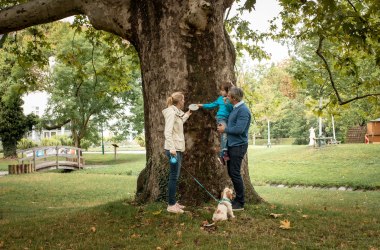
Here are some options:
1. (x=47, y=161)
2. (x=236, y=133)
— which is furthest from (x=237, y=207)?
(x=47, y=161)

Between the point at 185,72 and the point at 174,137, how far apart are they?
126 cm

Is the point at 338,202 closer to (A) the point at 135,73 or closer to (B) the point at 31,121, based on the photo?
(A) the point at 135,73

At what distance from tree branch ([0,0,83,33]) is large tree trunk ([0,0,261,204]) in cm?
123

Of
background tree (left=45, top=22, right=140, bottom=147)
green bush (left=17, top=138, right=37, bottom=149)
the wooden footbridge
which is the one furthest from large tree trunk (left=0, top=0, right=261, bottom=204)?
green bush (left=17, top=138, right=37, bottom=149)

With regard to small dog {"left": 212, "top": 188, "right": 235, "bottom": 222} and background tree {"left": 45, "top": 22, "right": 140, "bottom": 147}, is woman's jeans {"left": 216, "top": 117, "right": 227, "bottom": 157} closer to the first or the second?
small dog {"left": 212, "top": 188, "right": 235, "bottom": 222}

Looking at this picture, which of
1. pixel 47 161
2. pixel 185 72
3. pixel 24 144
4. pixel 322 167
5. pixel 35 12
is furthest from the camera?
pixel 24 144

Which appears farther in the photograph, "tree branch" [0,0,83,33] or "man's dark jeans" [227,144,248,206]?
"tree branch" [0,0,83,33]

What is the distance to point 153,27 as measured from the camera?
24.1 feet

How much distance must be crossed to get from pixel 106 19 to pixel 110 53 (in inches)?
290

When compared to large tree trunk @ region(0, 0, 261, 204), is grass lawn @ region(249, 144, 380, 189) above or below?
below

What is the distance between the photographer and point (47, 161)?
2559 centimetres

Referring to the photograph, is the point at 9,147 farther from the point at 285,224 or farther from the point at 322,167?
the point at 285,224

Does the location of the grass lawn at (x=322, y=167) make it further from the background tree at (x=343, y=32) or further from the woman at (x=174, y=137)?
the woman at (x=174, y=137)

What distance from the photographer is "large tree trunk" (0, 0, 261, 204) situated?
7066 millimetres
